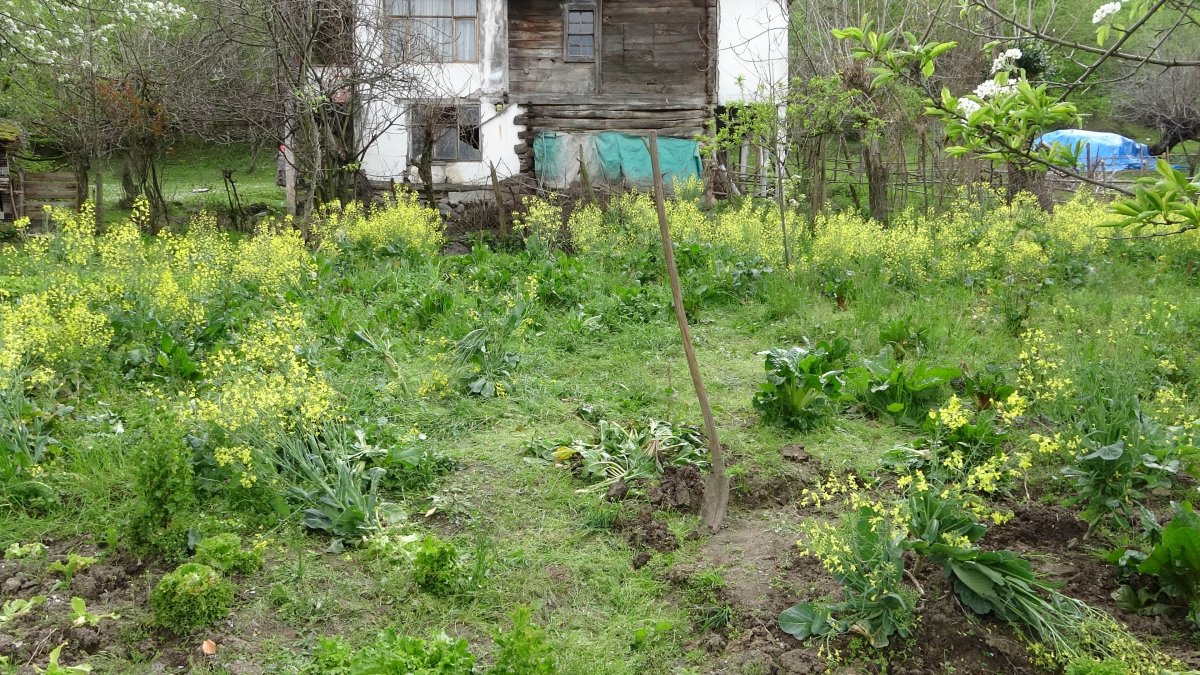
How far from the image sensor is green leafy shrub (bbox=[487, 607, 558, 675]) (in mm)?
2920

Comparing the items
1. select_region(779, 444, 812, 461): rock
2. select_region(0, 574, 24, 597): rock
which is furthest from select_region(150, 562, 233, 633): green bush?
select_region(779, 444, 812, 461): rock

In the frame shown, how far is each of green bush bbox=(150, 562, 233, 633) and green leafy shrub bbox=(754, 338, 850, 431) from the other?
136 inches

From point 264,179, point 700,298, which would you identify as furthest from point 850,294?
point 264,179

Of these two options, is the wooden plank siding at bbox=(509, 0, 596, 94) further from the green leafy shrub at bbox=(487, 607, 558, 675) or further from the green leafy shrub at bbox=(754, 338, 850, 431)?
the green leafy shrub at bbox=(487, 607, 558, 675)

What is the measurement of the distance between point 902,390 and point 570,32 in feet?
52.3

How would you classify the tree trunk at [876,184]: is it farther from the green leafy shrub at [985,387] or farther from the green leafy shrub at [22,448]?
the green leafy shrub at [22,448]

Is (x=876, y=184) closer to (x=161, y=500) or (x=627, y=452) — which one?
(x=627, y=452)

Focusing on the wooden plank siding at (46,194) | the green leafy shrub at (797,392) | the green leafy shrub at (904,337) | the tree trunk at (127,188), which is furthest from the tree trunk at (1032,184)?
the tree trunk at (127,188)

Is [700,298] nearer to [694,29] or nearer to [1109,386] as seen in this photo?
[1109,386]

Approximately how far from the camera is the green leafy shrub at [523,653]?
9.58 feet

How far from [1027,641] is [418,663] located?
2.35 m

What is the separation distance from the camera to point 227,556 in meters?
3.90

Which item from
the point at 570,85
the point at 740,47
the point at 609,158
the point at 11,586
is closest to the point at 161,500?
the point at 11,586

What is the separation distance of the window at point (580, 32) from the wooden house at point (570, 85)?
0.07ft
